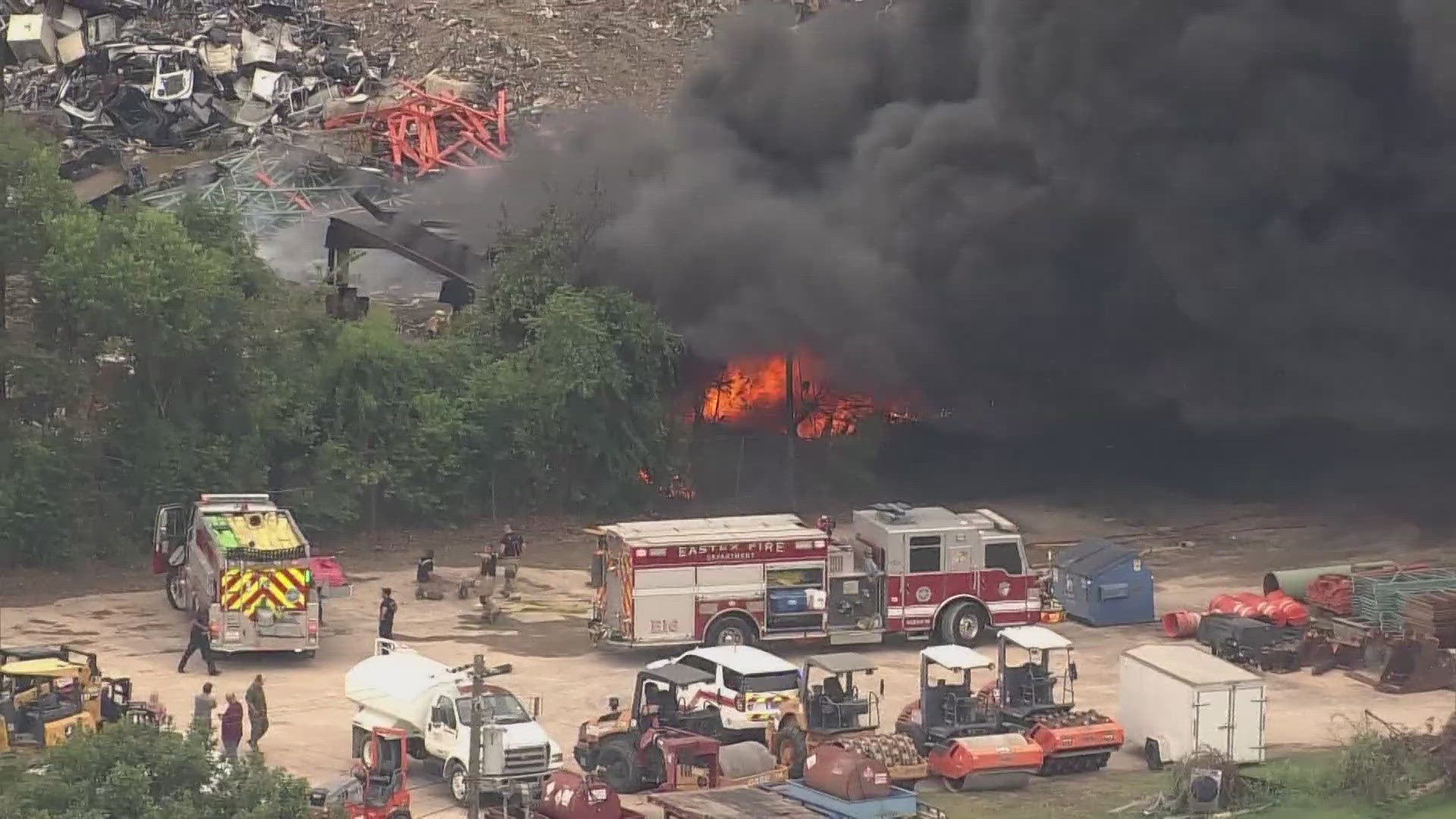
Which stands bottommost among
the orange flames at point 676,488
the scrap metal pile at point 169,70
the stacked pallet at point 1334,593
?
the stacked pallet at point 1334,593

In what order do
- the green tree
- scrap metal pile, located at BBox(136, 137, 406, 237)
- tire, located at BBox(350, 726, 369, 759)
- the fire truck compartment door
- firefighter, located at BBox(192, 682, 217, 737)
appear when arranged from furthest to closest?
scrap metal pile, located at BBox(136, 137, 406, 237) → the fire truck compartment door → tire, located at BBox(350, 726, 369, 759) → firefighter, located at BBox(192, 682, 217, 737) → the green tree

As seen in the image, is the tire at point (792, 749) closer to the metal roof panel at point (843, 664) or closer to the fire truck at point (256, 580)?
the metal roof panel at point (843, 664)

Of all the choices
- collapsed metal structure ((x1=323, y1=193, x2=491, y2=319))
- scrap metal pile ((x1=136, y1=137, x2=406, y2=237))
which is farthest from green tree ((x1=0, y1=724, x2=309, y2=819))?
scrap metal pile ((x1=136, y1=137, x2=406, y2=237))

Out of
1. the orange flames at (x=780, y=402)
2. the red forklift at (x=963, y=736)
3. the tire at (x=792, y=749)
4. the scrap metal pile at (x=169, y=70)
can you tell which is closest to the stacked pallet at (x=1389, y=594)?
the red forklift at (x=963, y=736)

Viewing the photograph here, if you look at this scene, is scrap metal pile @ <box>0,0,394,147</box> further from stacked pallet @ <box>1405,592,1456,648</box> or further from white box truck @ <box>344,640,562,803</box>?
stacked pallet @ <box>1405,592,1456,648</box>

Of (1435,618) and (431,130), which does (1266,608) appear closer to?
(1435,618)
